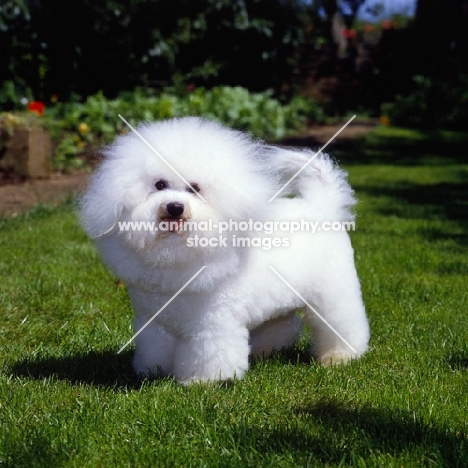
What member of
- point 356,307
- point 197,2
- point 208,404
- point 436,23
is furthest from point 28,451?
point 436,23

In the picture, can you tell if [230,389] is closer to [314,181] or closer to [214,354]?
[214,354]

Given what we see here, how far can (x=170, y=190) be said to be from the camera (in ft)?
9.88

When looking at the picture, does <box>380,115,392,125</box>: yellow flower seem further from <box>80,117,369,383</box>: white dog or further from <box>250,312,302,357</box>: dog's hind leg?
<box>80,117,369,383</box>: white dog

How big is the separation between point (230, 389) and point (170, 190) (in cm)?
85

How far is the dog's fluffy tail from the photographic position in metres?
3.53

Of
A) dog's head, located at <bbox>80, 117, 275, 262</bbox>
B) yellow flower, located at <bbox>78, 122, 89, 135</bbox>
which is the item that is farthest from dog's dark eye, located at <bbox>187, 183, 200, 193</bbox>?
yellow flower, located at <bbox>78, 122, 89, 135</bbox>

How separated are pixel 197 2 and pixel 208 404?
35.2 ft

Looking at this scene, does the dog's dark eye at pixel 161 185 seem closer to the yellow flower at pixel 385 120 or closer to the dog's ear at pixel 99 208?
the dog's ear at pixel 99 208

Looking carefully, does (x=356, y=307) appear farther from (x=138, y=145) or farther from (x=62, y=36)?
(x=62, y=36)

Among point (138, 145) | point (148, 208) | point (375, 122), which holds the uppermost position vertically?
point (138, 145)

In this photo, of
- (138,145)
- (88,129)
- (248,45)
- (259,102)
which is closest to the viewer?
(138,145)

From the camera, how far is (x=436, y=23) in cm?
1659

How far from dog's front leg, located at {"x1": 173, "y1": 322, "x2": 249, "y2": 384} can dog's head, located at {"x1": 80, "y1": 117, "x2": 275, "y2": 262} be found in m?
0.37

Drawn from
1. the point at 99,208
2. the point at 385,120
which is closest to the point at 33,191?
the point at 99,208
